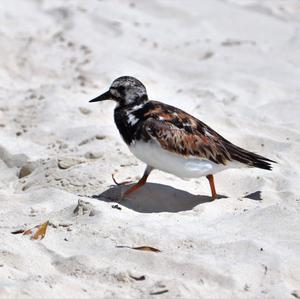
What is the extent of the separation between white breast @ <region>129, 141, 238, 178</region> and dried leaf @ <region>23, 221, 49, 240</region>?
0.98 m

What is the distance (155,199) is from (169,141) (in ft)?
1.58

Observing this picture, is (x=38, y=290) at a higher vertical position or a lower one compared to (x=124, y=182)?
higher

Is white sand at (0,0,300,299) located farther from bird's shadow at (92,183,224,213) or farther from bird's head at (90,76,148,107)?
bird's head at (90,76,148,107)

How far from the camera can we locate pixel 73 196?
18.4 feet

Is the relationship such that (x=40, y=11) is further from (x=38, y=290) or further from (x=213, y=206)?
(x=38, y=290)

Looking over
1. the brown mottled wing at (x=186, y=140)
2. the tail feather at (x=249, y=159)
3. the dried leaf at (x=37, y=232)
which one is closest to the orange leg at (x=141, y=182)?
the brown mottled wing at (x=186, y=140)

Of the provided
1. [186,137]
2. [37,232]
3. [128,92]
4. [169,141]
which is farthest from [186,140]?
[37,232]

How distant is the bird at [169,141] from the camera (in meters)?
5.53

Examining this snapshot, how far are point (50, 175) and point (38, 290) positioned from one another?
2083 millimetres

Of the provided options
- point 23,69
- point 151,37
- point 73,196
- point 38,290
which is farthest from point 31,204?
point 151,37

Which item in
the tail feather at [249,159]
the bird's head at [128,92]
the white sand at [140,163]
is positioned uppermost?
the bird's head at [128,92]

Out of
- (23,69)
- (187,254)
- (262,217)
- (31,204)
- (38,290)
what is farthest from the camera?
(23,69)

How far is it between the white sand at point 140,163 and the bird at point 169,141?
263 mm

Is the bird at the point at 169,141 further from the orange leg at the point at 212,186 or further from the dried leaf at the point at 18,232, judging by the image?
the dried leaf at the point at 18,232
